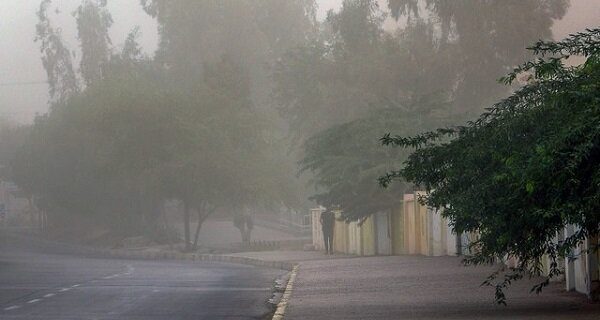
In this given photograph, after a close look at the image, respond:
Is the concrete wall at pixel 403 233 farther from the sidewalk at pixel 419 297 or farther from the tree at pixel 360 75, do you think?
the sidewalk at pixel 419 297

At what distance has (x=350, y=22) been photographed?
203 ft

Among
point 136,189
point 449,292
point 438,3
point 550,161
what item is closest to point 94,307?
point 449,292

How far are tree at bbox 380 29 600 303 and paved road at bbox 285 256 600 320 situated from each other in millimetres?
1296

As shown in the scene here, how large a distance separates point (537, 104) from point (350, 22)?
47410 mm

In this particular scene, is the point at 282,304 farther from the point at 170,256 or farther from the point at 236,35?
the point at 236,35

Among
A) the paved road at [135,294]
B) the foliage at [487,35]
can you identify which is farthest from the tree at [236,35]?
the paved road at [135,294]

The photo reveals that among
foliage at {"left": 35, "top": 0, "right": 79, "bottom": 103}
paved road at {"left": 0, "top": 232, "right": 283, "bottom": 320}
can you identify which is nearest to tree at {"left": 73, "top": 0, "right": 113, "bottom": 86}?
foliage at {"left": 35, "top": 0, "right": 79, "bottom": 103}

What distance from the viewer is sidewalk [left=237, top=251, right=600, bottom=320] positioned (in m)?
17.0

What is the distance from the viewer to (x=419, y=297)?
68.9ft

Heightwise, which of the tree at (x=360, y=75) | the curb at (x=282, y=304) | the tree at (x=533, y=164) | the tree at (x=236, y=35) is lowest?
the curb at (x=282, y=304)

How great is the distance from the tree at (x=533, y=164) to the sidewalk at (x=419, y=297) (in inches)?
53.2

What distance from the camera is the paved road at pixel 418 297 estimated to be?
667 inches

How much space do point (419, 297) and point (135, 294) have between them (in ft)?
A: 22.8

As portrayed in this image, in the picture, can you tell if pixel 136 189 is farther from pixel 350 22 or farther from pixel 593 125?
pixel 593 125
